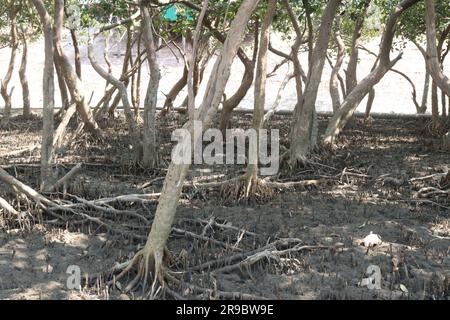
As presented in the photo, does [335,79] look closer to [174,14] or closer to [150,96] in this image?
[174,14]

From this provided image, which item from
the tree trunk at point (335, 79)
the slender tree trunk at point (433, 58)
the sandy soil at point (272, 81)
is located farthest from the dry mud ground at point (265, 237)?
the sandy soil at point (272, 81)

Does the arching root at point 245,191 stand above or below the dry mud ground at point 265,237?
above

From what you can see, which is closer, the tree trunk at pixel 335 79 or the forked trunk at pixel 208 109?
the forked trunk at pixel 208 109

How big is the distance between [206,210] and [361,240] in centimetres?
165

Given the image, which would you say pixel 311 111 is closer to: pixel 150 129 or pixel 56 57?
pixel 150 129

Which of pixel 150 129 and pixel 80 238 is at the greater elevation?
pixel 150 129

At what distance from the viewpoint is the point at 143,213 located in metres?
6.03

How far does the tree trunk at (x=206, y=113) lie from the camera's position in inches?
166

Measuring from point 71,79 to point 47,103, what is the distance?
173 cm

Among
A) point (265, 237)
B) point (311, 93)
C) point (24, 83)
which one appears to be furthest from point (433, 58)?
point (24, 83)

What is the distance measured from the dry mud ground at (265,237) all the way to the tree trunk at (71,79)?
2.93 feet

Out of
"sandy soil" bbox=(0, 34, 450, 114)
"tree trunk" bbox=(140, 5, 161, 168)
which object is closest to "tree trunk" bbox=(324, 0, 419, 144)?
"tree trunk" bbox=(140, 5, 161, 168)

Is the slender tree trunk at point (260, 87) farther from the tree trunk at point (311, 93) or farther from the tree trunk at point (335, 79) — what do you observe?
the tree trunk at point (335, 79)

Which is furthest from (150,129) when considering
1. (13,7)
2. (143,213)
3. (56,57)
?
(13,7)
